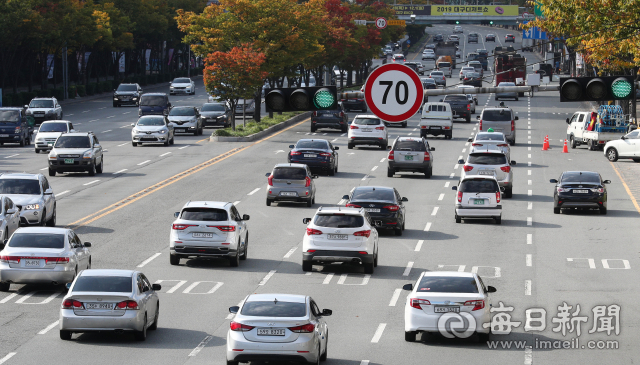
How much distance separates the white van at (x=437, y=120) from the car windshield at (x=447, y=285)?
4098 centimetres

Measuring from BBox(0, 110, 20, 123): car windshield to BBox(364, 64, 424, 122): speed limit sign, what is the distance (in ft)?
148

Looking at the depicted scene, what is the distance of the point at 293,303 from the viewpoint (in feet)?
49.6

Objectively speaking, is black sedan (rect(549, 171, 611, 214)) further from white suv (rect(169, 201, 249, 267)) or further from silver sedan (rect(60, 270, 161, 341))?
silver sedan (rect(60, 270, 161, 341))

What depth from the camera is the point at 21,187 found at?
98.4 feet

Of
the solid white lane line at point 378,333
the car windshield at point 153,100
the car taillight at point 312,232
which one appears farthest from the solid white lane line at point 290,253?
the car windshield at point 153,100

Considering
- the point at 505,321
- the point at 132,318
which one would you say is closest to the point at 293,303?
the point at 132,318

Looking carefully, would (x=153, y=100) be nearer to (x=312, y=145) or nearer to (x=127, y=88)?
(x=127, y=88)

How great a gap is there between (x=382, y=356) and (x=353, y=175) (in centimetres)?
2729

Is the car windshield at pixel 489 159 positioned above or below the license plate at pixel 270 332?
below

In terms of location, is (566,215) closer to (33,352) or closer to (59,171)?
(59,171)

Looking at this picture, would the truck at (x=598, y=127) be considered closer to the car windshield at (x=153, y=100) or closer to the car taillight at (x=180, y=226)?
the car windshield at (x=153, y=100)

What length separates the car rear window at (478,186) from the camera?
108 ft

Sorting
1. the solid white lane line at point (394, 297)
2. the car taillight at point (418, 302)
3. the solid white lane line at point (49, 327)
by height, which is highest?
the car taillight at point (418, 302)

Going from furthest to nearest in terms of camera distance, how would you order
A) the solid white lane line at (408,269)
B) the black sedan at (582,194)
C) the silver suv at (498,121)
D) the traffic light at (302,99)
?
the silver suv at (498,121)
the black sedan at (582,194)
the solid white lane line at (408,269)
the traffic light at (302,99)
